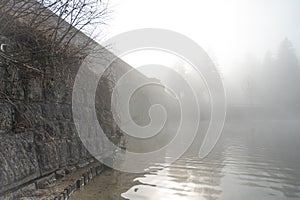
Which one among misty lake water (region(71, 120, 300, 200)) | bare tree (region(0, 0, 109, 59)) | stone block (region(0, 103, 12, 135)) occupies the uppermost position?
bare tree (region(0, 0, 109, 59))

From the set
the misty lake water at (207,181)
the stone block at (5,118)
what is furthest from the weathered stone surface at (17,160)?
the misty lake water at (207,181)

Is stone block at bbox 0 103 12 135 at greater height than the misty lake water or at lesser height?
greater

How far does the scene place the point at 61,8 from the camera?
412cm

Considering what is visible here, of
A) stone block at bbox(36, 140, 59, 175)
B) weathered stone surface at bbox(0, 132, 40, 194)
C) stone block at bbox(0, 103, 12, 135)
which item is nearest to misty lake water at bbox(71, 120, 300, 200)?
stone block at bbox(36, 140, 59, 175)

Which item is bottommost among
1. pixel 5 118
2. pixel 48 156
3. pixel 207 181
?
pixel 207 181

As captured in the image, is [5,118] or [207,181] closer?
[5,118]

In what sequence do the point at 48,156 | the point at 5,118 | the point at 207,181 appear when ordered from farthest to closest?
1. the point at 207,181
2. the point at 48,156
3. the point at 5,118

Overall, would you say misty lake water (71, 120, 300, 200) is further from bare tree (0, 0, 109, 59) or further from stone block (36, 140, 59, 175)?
bare tree (0, 0, 109, 59)

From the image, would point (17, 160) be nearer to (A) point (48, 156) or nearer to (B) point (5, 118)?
(B) point (5, 118)

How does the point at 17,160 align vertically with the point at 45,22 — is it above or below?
below

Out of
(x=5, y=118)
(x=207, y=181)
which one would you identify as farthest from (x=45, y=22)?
(x=207, y=181)

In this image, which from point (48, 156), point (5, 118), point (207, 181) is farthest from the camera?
point (207, 181)

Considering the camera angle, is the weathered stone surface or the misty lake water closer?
the weathered stone surface

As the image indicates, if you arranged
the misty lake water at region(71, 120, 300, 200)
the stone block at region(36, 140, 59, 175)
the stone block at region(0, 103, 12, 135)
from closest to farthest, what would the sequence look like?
the stone block at region(0, 103, 12, 135) → the stone block at region(36, 140, 59, 175) → the misty lake water at region(71, 120, 300, 200)
